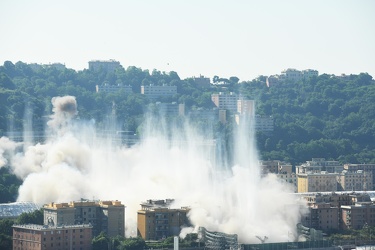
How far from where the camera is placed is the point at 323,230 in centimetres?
5438

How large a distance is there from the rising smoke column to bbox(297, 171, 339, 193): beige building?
346cm

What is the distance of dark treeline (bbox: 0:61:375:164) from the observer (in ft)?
→ 284

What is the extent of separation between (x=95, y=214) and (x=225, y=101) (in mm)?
53760

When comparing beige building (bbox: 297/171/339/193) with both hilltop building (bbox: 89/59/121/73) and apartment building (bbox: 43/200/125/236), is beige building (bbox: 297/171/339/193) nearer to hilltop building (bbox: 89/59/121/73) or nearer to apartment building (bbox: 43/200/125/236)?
apartment building (bbox: 43/200/125/236)

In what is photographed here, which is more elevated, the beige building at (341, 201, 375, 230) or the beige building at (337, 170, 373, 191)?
the beige building at (337, 170, 373, 191)

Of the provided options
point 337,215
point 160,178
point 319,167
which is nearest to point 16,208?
point 160,178

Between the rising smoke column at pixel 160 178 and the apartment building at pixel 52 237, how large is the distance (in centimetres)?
513

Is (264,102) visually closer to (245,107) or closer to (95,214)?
(245,107)

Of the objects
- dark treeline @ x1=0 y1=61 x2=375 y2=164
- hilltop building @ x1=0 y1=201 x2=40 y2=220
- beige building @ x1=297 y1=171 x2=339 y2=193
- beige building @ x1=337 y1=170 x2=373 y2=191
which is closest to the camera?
hilltop building @ x1=0 y1=201 x2=40 y2=220

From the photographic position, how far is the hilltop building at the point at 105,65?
114m

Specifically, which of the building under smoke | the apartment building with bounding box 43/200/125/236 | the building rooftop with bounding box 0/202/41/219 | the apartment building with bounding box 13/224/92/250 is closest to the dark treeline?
the building rooftop with bounding box 0/202/41/219

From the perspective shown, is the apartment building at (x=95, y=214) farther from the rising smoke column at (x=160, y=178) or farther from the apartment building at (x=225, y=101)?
the apartment building at (x=225, y=101)

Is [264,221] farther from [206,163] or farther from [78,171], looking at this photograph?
[206,163]

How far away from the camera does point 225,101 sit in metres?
104
